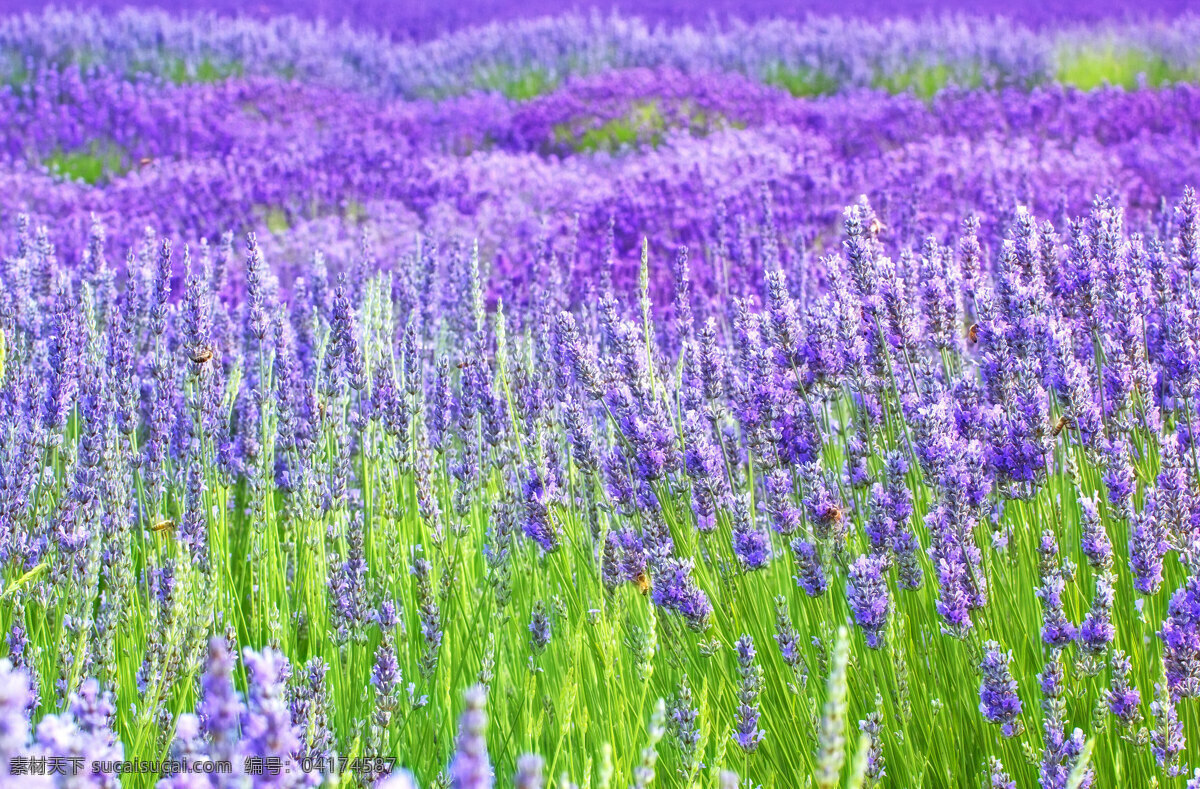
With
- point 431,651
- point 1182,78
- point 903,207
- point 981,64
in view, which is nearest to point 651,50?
point 981,64

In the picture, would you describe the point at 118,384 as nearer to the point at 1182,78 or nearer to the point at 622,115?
the point at 622,115

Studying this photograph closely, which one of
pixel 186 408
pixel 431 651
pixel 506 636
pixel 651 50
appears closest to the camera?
pixel 431 651

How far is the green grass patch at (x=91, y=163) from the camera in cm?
856

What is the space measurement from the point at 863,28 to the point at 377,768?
14263 millimetres

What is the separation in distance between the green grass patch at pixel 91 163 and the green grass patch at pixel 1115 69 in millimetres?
8650

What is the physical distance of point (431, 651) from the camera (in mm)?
1815

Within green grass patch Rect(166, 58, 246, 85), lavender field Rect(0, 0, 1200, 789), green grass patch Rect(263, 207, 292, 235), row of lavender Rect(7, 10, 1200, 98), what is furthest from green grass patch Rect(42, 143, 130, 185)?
lavender field Rect(0, 0, 1200, 789)

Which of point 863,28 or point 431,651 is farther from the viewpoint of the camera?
point 863,28

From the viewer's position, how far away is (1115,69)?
11.7 metres

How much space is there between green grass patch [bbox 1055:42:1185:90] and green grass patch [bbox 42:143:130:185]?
8650mm

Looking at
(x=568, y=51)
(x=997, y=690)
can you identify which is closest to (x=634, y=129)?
(x=568, y=51)

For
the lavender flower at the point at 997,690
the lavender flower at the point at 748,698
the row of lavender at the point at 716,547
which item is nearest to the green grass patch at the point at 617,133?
the row of lavender at the point at 716,547

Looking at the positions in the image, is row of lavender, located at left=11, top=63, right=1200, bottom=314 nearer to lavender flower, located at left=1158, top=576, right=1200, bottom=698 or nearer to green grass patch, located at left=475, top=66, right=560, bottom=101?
green grass patch, located at left=475, top=66, right=560, bottom=101

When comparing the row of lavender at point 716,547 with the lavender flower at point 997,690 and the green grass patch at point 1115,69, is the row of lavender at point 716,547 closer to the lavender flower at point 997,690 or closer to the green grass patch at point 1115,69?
the lavender flower at point 997,690
